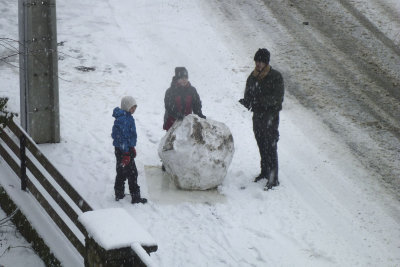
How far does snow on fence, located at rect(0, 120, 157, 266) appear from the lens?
5.83 metres

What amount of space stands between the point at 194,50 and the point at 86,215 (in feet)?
27.1

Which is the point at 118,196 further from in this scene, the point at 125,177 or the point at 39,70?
the point at 39,70

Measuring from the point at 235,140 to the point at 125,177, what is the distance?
9.03 ft

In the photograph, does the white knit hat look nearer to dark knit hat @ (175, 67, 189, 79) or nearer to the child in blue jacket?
the child in blue jacket

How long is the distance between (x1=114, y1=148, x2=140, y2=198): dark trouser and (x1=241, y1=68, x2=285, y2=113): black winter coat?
2.01 metres

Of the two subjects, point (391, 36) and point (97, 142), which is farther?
point (391, 36)

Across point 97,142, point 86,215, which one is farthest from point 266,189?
point 86,215

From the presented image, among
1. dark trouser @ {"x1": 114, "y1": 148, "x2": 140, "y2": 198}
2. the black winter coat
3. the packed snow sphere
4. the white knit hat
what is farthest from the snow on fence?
the black winter coat

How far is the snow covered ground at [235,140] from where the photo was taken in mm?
7340

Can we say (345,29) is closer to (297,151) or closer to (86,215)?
(297,151)

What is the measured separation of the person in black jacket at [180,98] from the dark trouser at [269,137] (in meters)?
0.90

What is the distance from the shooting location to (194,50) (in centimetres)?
1303

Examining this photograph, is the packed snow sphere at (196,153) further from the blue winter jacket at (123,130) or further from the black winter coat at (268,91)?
the blue winter jacket at (123,130)

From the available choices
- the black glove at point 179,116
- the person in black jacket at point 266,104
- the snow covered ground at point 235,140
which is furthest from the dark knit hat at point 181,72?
the snow covered ground at point 235,140
